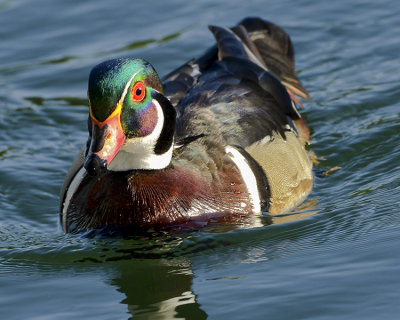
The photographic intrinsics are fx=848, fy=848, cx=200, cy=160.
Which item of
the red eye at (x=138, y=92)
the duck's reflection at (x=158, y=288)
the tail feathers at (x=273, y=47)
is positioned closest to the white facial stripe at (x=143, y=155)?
the red eye at (x=138, y=92)

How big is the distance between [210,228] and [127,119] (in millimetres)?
1173

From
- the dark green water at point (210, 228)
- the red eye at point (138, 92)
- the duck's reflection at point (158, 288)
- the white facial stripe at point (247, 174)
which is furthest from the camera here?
the white facial stripe at point (247, 174)

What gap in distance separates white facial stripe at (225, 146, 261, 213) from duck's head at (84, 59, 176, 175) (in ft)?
2.14

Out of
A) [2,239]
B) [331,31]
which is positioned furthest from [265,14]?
[2,239]

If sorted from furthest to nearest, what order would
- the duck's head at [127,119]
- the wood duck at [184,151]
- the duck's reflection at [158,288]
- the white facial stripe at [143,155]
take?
the white facial stripe at [143,155] → the wood duck at [184,151] → the duck's head at [127,119] → the duck's reflection at [158,288]

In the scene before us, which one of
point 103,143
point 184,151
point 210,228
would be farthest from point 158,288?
point 184,151

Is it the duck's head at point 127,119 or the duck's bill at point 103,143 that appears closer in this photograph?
the duck's bill at point 103,143

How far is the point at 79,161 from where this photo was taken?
25.5 feet

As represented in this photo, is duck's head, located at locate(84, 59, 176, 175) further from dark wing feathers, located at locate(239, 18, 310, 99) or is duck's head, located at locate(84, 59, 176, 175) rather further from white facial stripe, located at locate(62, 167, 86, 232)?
dark wing feathers, located at locate(239, 18, 310, 99)

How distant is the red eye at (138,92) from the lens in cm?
654

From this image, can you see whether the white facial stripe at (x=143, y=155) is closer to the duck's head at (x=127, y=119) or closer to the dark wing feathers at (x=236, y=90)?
the duck's head at (x=127, y=119)

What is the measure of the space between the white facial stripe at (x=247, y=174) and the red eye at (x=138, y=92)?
106cm

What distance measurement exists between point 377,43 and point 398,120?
2543 millimetres

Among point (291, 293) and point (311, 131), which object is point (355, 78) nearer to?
Answer: point (311, 131)
